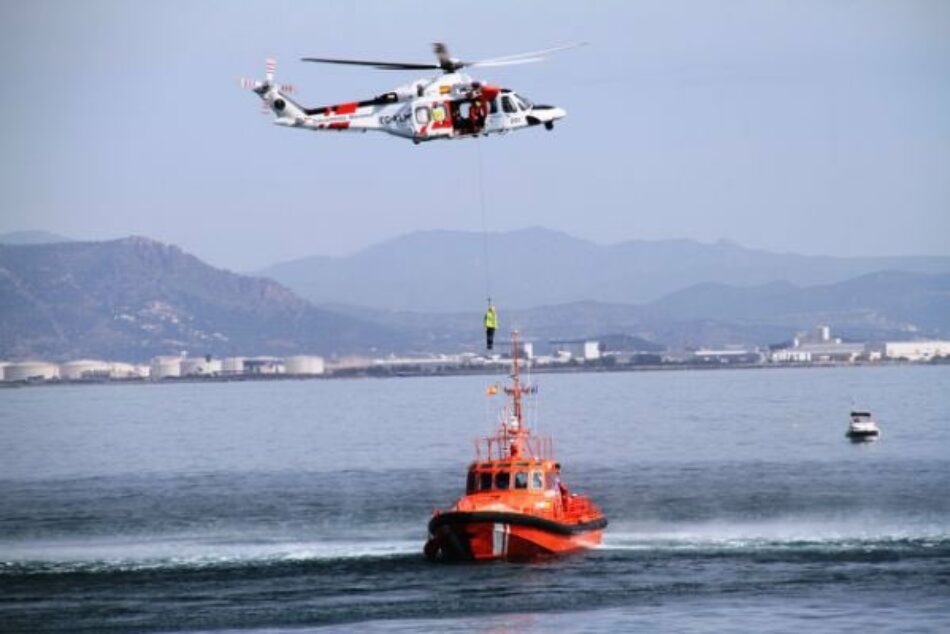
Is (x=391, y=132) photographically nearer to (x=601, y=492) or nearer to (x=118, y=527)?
(x=118, y=527)

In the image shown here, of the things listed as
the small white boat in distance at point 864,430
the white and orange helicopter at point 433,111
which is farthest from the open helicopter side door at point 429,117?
the small white boat in distance at point 864,430

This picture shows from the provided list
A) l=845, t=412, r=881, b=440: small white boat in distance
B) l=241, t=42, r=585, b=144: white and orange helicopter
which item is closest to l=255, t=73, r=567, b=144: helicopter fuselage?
l=241, t=42, r=585, b=144: white and orange helicopter

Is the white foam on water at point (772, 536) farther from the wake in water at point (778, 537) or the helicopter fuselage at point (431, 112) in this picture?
the helicopter fuselage at point (431, 112)

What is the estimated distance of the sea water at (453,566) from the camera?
65.9 m

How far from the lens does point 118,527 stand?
9688cm

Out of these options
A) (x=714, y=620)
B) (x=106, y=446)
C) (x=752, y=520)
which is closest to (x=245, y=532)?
(x=752, y=520)

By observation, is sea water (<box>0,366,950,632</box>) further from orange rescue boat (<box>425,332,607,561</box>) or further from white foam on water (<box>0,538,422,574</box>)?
orange rescue boat (<box>425,332,607,561</box>)

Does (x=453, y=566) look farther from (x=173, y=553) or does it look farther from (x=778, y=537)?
(x=778, y=537)

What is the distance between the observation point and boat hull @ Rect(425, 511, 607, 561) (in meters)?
75.2

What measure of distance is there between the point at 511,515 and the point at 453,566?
2781 mm

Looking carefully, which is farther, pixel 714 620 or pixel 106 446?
pixel 106 446

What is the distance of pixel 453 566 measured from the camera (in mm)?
75500

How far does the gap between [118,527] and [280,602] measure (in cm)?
3013

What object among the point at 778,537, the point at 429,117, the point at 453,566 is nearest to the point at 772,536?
the point at 778,537
